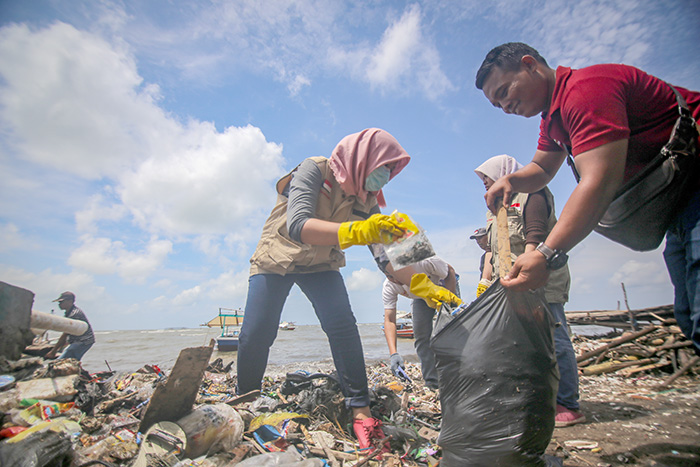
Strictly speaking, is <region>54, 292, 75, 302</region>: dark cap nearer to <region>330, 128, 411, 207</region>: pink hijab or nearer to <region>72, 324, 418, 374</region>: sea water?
<region>72, 324, 418, 374</region>: sea water

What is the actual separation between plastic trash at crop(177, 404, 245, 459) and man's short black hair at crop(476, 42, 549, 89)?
217 cm

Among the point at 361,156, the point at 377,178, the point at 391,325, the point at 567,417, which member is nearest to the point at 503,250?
the point at 377,178

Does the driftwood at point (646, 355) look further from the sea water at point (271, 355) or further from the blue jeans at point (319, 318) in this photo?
the blue jeans at point (319, 318)

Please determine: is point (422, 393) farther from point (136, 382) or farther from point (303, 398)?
point (136, 382)

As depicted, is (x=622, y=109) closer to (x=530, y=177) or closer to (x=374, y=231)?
(x=530, y=177)

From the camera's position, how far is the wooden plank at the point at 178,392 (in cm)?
142

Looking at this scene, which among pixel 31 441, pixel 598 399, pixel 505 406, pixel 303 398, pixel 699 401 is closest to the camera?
pixel 31 441

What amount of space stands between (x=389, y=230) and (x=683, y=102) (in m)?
1.19

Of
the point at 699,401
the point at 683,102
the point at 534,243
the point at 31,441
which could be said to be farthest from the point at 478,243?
the point at 31,441

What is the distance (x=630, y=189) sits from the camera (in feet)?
3.95

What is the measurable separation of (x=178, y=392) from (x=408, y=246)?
134cm

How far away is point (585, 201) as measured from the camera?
3.58ft

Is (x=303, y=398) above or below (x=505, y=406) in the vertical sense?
below

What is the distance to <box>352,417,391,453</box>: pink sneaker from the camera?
5.44ft
